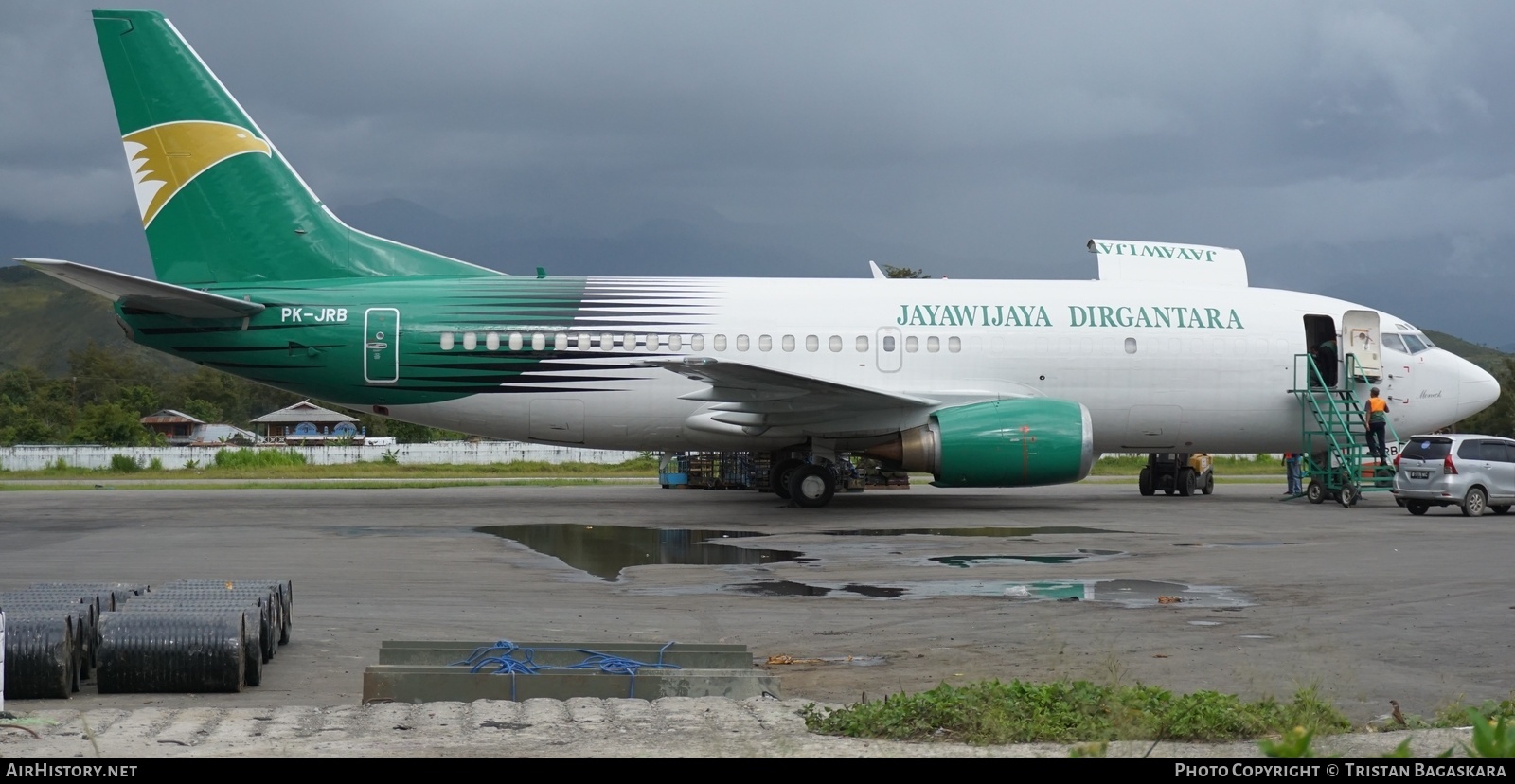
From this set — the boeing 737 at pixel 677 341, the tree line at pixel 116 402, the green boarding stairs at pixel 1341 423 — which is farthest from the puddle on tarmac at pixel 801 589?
the tree line at pixel 116 402

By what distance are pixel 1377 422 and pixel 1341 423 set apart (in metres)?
0.70

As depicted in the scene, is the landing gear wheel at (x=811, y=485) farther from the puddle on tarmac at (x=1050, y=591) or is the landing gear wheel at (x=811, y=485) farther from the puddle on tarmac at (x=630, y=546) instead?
the puddle on tarmac at (x=1050, y=591)

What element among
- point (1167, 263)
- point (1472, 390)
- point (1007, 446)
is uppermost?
point (1167, 263)

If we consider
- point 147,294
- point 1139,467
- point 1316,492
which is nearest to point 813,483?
point 1316,492

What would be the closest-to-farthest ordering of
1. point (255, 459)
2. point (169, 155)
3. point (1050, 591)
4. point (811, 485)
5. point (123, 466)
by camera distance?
point (1050, 591) → point (169, 155) → point (811, 485) → point (123, 466) → point (255, 459)

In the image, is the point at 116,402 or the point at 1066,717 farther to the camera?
the point at 116,402

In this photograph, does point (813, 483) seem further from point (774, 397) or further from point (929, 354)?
point (929, 354)

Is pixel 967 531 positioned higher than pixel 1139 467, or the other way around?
pixel 1139 467

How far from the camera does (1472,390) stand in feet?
73.6

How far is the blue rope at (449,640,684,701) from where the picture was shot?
6516mm

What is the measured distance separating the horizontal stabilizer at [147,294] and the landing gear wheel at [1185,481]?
1725 centimetres

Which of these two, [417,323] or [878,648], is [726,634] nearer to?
[878,648]

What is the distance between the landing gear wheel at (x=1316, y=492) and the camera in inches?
882
